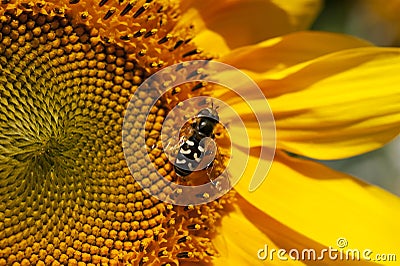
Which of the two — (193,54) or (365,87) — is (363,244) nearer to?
(365,87)

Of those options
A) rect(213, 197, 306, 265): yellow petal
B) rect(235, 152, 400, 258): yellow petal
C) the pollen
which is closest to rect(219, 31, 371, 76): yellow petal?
the pollen

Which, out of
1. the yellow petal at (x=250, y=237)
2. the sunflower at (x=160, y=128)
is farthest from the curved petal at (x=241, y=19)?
the yellow petal at (x=250, y=237)

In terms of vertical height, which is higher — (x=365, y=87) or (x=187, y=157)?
(x=365, y=87)

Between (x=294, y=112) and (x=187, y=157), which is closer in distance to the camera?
(x=187, y=157)

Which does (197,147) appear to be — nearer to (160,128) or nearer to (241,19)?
(160,128)

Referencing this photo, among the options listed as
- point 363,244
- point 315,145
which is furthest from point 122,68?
point 363,244
